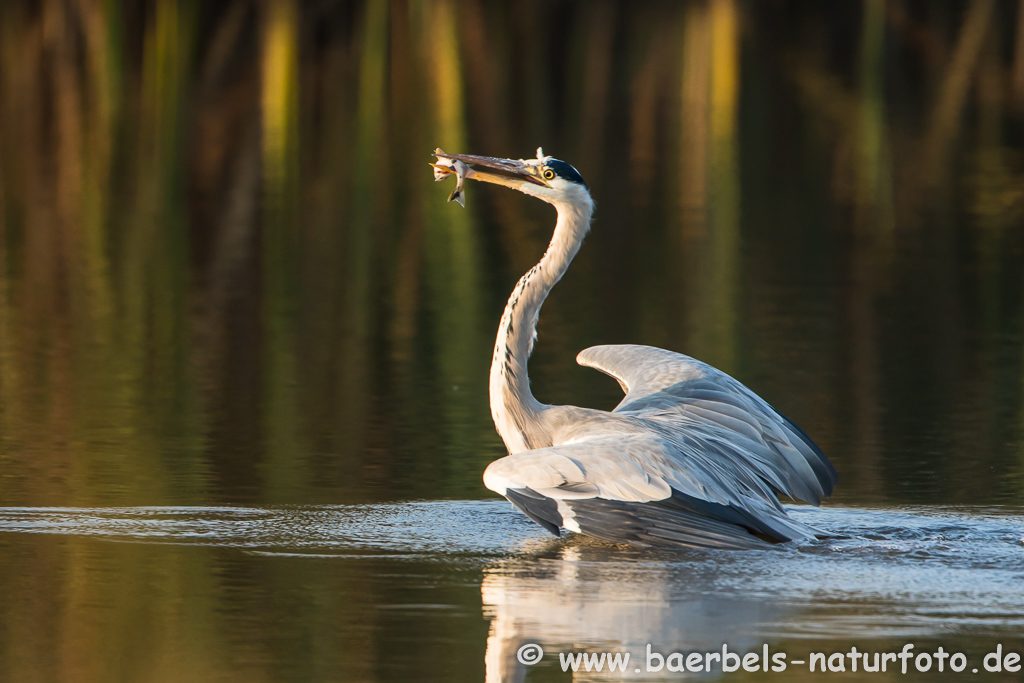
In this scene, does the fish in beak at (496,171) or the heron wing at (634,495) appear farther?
the fish in beak at (496,171)

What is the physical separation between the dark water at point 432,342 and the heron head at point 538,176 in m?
1.53

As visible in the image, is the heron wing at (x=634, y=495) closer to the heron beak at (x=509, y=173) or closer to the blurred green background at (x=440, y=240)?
the blurred green background at (x=440, y=240)

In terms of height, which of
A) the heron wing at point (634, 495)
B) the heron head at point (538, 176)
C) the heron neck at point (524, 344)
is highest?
the heron head at point (538, 176)

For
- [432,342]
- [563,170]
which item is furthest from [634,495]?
[432,342]

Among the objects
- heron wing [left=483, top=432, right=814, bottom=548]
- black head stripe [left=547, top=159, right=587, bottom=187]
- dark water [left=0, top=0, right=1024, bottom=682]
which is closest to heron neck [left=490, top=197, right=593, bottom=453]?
black head stripe [left=547, top=159, right=587, bottom=187]

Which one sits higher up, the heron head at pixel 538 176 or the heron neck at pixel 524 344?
the heron head at pixel 538 176

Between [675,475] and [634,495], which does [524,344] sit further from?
[634,495]

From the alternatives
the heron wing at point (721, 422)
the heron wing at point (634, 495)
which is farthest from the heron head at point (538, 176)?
the heron wing at point (634, 495)

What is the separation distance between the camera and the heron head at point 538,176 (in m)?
8.59

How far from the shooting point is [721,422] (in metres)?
8.49

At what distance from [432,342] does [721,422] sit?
171 inches

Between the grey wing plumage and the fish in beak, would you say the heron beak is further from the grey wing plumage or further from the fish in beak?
the grey wing plumage

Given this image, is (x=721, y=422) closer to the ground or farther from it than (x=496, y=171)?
closer to the ground

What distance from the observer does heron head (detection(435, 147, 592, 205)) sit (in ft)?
28.2
